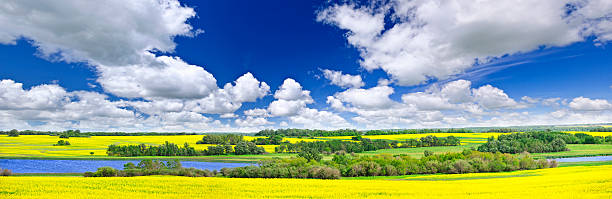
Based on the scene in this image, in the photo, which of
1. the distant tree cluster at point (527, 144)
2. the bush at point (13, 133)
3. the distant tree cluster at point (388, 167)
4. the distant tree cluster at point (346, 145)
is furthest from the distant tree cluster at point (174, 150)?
the bush at point (13, 133)

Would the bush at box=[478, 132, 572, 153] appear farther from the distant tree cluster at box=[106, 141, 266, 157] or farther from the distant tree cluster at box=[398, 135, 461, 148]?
the distant tree cluster at box=[106, 141, 266, 157]

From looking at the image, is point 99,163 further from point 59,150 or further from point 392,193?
point 392,193

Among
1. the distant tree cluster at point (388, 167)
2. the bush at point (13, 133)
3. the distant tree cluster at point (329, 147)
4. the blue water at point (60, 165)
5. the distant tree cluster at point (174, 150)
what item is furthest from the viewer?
the bush at point (13, 133)

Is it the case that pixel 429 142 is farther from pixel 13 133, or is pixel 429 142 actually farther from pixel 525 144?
pixel 13 133

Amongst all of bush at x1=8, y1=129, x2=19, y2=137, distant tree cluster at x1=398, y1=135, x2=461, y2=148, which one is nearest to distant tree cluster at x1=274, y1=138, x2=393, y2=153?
distant tree cluster at x1=398, y1=135, x2=461, y2=148

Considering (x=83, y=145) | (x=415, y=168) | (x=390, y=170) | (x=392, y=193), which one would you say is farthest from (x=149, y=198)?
(x=83, y=145)

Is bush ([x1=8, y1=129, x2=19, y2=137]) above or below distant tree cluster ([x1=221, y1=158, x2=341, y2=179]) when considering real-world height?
above

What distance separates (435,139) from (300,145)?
6923 centimetres

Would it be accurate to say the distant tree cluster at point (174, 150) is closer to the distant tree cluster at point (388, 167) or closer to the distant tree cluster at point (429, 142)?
the distant tree cluster at point (388, 167)

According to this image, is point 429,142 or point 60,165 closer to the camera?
point 60,165

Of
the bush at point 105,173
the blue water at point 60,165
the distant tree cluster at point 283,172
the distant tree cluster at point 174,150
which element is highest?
the bush at point 105,173

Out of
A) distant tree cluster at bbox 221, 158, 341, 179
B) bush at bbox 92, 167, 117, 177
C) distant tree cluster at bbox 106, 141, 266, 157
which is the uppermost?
bush at bbox 92, 167, 117, 177

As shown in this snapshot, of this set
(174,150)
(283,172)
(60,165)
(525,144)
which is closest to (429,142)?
(525,144)

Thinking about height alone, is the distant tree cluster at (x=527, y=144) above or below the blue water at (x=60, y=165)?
above
